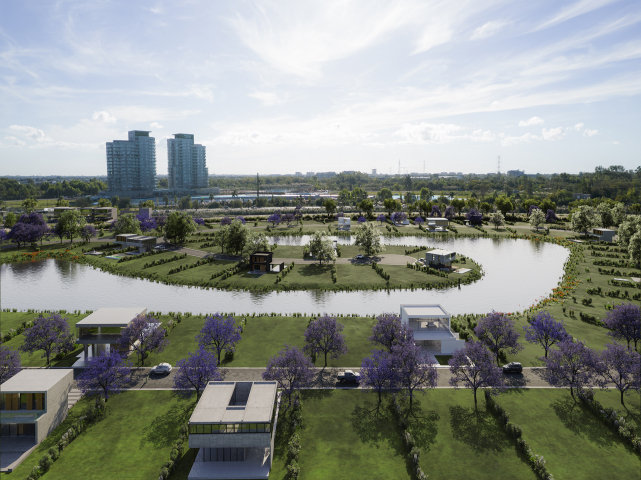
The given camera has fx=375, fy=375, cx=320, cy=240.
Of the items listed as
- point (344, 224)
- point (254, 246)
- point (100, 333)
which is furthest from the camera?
point (344, 224)

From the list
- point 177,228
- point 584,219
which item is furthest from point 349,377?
point 584,219

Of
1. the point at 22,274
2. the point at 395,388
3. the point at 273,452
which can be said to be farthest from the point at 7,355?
the point at 22,274

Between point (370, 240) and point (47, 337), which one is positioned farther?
point (370, 240)

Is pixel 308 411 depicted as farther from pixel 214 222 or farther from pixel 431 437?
pixel 214 222

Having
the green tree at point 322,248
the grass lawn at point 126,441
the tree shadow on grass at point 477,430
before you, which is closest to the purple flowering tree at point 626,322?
the tree shadow on grass at point 477,430

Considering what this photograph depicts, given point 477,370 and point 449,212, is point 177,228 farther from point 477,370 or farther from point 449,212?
point 449,212

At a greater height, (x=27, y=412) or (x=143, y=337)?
(x=143, y=337)
